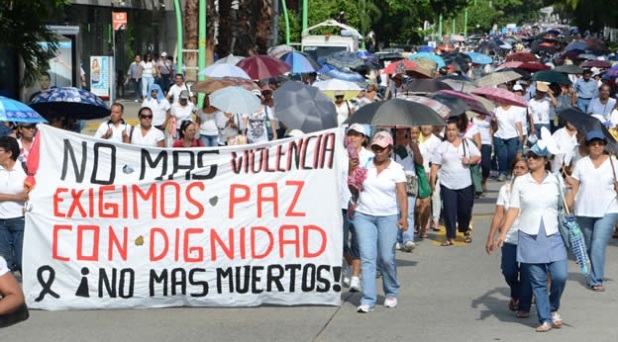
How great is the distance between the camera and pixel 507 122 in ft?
65.4

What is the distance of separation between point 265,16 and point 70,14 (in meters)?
13.3

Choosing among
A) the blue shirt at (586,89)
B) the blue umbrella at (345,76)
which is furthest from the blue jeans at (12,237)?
the blue shirt at (586,89)

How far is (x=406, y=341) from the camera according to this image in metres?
9.50

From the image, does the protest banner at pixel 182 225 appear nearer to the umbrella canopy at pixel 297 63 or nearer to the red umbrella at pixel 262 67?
the red umbrella at pixel 262 67

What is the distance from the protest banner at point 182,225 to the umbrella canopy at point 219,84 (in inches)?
306

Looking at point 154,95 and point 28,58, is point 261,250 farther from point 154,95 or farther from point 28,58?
point 154,95

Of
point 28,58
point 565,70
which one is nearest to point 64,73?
point 28,58

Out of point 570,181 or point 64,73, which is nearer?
point 570,181

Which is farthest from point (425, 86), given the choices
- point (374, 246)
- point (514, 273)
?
point (514, 273)

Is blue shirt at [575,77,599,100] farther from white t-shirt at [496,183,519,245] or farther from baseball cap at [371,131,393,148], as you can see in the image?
white t-shirt at [496,183,519,245]

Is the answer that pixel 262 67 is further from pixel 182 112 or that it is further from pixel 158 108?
pixel 158 108

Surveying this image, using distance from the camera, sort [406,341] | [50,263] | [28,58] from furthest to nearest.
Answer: [28,58] → [50,263] → [406,341]

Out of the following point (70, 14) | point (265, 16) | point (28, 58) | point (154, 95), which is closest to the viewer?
point (28, 58)

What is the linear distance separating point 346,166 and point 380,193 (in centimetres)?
81
